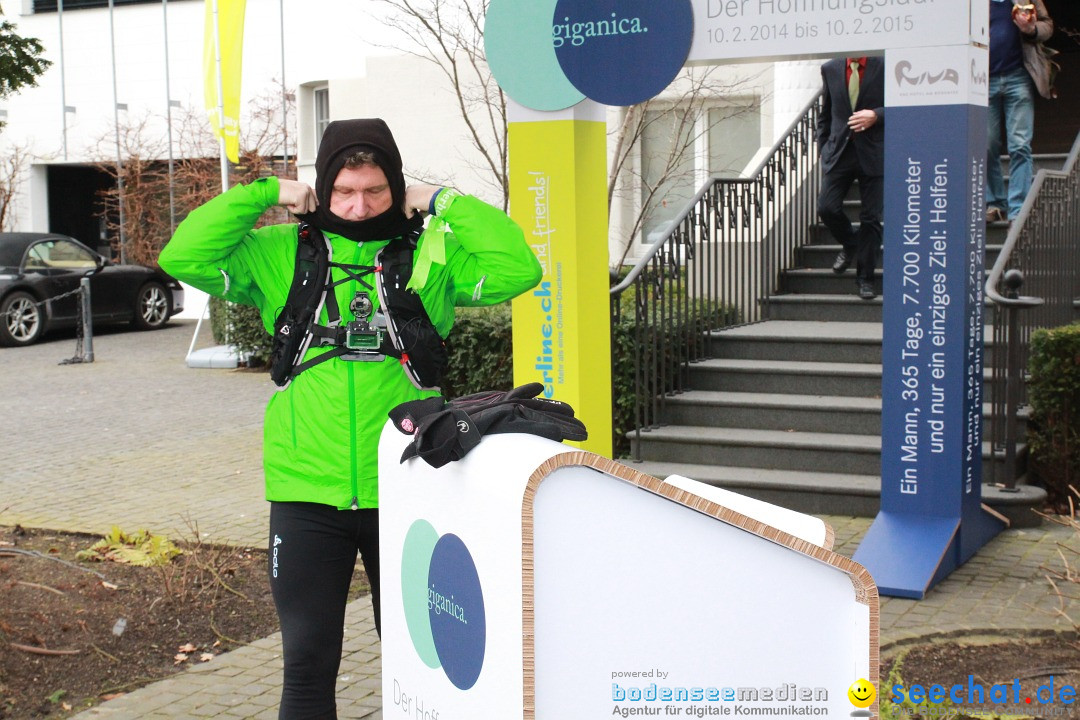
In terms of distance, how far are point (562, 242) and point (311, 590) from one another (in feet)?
10.2

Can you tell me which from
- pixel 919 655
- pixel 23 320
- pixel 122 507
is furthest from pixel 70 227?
pixel 919 655

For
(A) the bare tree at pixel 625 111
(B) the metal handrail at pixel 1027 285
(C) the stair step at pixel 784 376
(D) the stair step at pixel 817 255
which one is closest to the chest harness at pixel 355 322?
(B) the metal handrail at pixel 1027 285

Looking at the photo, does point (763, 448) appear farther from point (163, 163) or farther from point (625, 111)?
point (163, 163)

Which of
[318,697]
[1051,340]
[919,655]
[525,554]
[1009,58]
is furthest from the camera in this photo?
[1009,58]

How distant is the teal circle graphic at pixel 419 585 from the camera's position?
9.50 ft

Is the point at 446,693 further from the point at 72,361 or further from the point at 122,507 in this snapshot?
the point at 72,361

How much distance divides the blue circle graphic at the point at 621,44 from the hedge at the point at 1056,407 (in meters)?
3.05

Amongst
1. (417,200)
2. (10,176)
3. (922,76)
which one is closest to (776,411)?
(922,76)

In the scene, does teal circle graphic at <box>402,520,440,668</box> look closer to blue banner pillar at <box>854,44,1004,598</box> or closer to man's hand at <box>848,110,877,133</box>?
blue banner pillar at <box>854,44,1004,598</box>

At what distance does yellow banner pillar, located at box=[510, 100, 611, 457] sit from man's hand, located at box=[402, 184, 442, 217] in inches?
100

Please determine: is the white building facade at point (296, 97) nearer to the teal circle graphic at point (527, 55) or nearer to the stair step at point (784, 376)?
the stair step at point (784, 376)

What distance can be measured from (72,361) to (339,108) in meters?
5.27

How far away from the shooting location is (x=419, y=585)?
2957 mm

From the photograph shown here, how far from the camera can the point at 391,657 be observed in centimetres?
313
